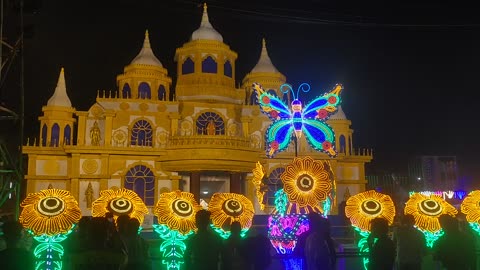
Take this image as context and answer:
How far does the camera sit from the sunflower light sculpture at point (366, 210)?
1196 cm

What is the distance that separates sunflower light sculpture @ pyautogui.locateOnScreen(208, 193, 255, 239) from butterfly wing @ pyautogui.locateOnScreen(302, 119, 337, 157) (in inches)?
168

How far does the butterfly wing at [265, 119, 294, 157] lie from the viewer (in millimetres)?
15977

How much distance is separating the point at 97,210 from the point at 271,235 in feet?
15.6

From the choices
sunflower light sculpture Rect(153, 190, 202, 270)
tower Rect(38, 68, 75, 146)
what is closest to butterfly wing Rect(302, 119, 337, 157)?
sunflower light sculpture Rect(153, 190, 202, 270)

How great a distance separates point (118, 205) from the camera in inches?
457

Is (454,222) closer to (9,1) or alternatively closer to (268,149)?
(268,149)

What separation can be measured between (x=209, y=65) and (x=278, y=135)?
1497cm

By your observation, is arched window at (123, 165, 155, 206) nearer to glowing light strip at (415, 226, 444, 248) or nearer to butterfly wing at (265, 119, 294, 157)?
butterfly wing at (265, 119, 294, 157)

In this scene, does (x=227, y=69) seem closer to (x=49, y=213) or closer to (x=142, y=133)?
(x=142, y=133)

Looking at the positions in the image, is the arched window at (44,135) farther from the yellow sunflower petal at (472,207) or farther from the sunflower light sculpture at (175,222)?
the yellow sunflower petal at (472,207)

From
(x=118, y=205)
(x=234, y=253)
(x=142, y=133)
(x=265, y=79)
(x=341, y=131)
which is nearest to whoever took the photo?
(x=234, y=253)

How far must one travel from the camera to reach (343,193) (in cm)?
3011

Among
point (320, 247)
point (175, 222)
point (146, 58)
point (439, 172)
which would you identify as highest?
point (146, 58)

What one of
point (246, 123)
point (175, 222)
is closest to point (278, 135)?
point (175, 222)
